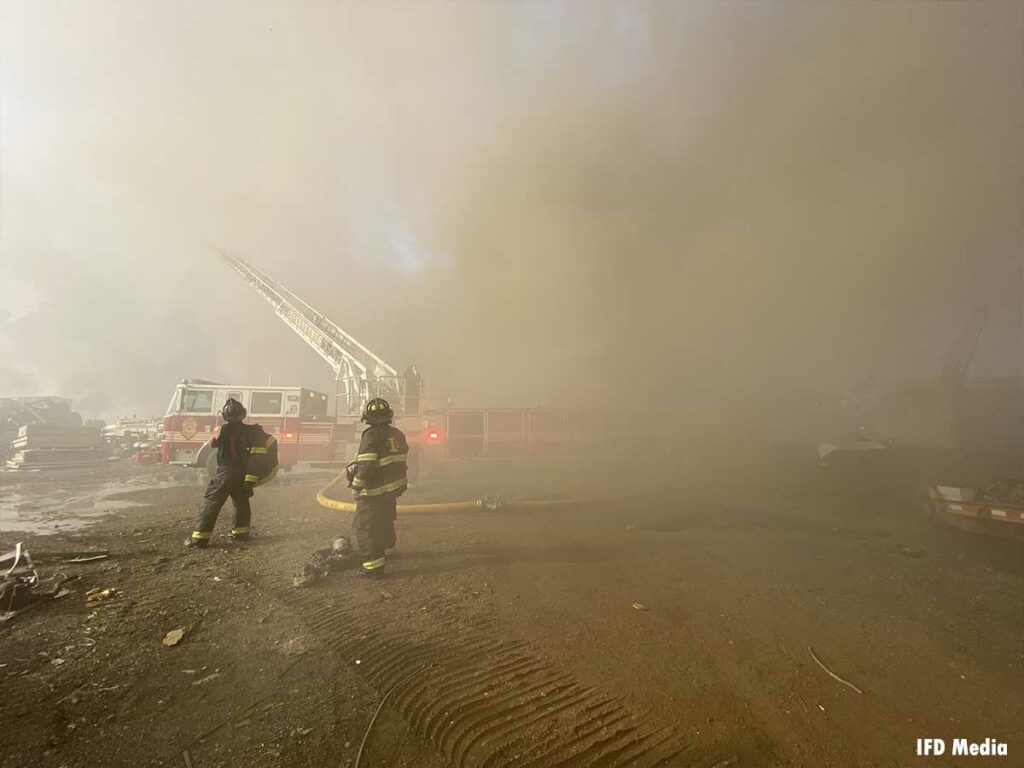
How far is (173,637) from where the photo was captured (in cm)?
284

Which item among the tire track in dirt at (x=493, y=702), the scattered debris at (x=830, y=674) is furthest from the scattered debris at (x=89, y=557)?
the scattered debris at (x=830, y=674)

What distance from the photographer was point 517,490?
9.56m

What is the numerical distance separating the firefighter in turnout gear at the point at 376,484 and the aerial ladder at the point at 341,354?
941 centimetres

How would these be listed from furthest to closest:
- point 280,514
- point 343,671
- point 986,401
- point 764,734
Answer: point 986,401
point 280,514
point 343,671
point 764,734

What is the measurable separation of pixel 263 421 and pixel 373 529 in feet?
27.0

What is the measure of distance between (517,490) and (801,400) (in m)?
25.1

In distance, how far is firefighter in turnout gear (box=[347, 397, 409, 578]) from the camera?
4176 millimetres

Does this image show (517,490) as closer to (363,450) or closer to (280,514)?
(280,514)

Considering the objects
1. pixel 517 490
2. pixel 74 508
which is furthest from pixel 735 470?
pixel 74 508

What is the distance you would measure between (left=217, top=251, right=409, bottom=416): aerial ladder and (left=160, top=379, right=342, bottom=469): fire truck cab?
219 cm

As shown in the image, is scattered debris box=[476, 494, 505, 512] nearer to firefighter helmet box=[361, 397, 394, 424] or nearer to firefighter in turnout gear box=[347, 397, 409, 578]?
firefighter in turnout gear box=[347, 397, 409, 578]

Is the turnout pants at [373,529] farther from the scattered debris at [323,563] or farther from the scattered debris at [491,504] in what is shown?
the scattered debris at [491,504]

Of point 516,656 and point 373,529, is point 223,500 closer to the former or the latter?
point 373,529

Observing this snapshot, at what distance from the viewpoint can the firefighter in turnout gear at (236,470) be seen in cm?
473
